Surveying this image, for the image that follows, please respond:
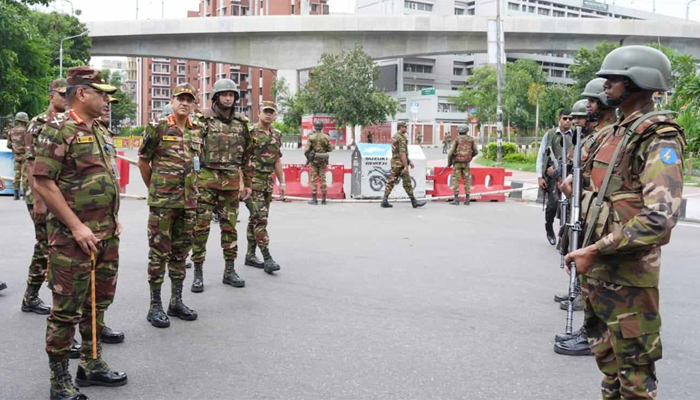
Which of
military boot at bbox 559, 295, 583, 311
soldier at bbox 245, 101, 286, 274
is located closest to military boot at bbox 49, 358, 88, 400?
soldier at bbox 245, 101, 286, 274

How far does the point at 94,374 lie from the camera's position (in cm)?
435

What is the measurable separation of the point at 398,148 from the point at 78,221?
37.5 feet

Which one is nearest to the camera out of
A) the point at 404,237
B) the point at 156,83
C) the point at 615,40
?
the point at 404,237

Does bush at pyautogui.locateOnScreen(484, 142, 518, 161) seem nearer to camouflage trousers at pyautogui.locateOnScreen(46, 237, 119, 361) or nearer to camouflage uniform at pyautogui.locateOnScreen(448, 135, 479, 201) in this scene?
camouflage uniform at pyautogui.locateOnScreen(448, 135, 479, 201)

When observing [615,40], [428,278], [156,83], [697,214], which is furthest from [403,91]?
[428,278]

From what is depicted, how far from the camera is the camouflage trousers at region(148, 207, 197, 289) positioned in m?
5.65

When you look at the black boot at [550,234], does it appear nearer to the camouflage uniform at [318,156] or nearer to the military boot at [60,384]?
the camouflage uniform at [318,156]

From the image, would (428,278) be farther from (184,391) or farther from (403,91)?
(403,91)

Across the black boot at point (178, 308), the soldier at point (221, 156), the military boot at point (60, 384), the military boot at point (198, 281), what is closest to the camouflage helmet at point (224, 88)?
the soldier at point (221, 156)

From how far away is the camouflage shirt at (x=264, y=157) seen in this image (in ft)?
26.4

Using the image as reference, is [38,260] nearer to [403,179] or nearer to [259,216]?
[259,216]

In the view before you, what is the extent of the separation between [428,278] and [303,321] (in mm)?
2279

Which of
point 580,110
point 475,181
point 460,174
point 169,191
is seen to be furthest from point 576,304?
point 475,181

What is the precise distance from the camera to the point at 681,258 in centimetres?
920
